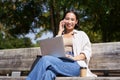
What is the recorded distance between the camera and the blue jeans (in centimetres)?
444

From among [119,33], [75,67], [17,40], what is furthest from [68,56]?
[17,40]

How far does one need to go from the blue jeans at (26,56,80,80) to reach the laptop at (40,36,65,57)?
0.42ft

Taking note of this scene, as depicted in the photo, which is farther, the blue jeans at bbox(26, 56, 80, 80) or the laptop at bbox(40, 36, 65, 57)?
the laptop at bbox(40, 36, 65, 57)

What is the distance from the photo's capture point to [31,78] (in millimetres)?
4488

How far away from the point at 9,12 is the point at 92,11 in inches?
157

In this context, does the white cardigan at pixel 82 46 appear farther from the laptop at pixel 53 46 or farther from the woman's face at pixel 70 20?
the laptop at pixel 53 46

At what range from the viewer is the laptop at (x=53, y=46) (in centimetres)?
482

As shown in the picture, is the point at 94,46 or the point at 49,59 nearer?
the point at 49,59

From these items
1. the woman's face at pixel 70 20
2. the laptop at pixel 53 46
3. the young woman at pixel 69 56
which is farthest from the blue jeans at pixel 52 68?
the woman's face at pixel 70 20

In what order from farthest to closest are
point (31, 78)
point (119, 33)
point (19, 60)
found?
point (119, 33) → point (19, 60) → point (31, 78)

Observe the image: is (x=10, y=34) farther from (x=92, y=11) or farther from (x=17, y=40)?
(x=92, y=11)

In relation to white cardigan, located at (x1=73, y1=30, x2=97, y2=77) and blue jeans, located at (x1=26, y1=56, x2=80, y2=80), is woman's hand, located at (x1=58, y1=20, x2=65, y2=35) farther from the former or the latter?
blue jeans, located at (x1=26, y1=56, x2=80, y2=80)

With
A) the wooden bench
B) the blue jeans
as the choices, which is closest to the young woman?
the blue jeans

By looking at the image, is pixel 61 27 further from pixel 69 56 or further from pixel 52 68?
pixel 52 68
